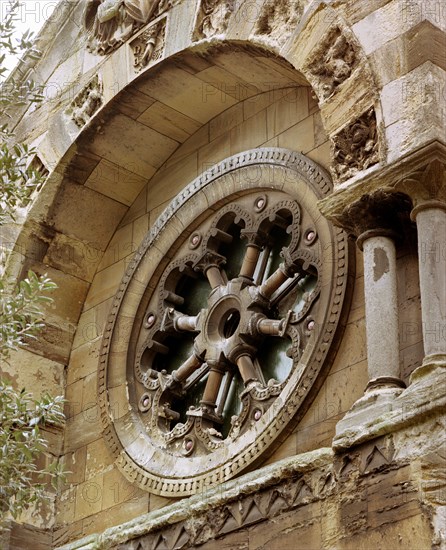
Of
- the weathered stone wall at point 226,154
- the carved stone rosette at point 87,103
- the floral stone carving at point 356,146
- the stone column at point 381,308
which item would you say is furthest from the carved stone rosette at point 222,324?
the carved stone rosette at point 87,103

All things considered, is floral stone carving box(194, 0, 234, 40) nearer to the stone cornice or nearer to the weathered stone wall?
the weathered stone wall

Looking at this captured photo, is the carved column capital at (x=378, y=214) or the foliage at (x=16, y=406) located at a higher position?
the carved column capital at (x=378, y=214)

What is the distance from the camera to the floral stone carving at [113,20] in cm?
1114

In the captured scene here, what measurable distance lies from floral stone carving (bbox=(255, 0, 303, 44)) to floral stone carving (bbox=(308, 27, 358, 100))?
447mm

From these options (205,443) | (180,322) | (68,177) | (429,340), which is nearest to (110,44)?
(68,177)

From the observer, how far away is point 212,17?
10.3 meters

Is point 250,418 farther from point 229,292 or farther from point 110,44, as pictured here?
point 110,44

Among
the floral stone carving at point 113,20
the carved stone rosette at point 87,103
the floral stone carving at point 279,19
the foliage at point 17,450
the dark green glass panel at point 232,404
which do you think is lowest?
the foliage at point 17,450

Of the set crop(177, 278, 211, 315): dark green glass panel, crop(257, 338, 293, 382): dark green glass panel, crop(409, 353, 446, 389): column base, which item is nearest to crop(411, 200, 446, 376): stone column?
crop(409, 353, 446, 389): column base

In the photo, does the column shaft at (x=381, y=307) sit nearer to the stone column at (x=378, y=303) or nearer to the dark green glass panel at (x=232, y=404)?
the stone column at (x=378, y=303)

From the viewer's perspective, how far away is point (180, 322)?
34.9 feet

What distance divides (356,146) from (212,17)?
2.32 m

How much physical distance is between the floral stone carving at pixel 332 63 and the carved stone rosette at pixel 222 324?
92 cm

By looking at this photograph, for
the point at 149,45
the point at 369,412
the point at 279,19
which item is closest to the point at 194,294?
the point at 149,45
